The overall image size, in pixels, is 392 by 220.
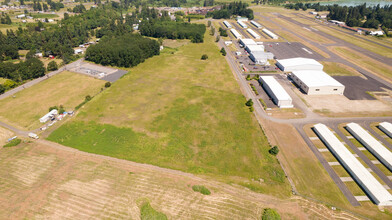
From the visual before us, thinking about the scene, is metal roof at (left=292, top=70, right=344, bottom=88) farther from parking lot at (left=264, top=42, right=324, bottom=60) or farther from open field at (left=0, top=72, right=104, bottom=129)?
open field at (left=0, top=72, right=104, bottom=129)

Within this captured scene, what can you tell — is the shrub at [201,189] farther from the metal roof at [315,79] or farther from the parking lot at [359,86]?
the parking lot at [359,86]

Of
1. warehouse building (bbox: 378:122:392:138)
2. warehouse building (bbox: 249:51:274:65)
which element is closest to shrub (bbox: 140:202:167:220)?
warehouse building (bbox: 378:122:392:138)

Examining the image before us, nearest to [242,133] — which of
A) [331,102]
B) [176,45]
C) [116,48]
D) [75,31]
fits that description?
[331,102]

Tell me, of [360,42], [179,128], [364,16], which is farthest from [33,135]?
[364,16]

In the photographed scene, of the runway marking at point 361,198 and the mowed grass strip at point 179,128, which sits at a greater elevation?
the mowed grass strip at point 179,128

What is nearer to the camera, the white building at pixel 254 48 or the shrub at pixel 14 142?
the shrub at pixel 14 142

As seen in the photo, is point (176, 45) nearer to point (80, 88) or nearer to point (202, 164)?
point (80, 88)

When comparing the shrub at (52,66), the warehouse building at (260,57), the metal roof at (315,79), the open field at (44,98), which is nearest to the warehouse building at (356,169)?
the metal roof at (315,79)
